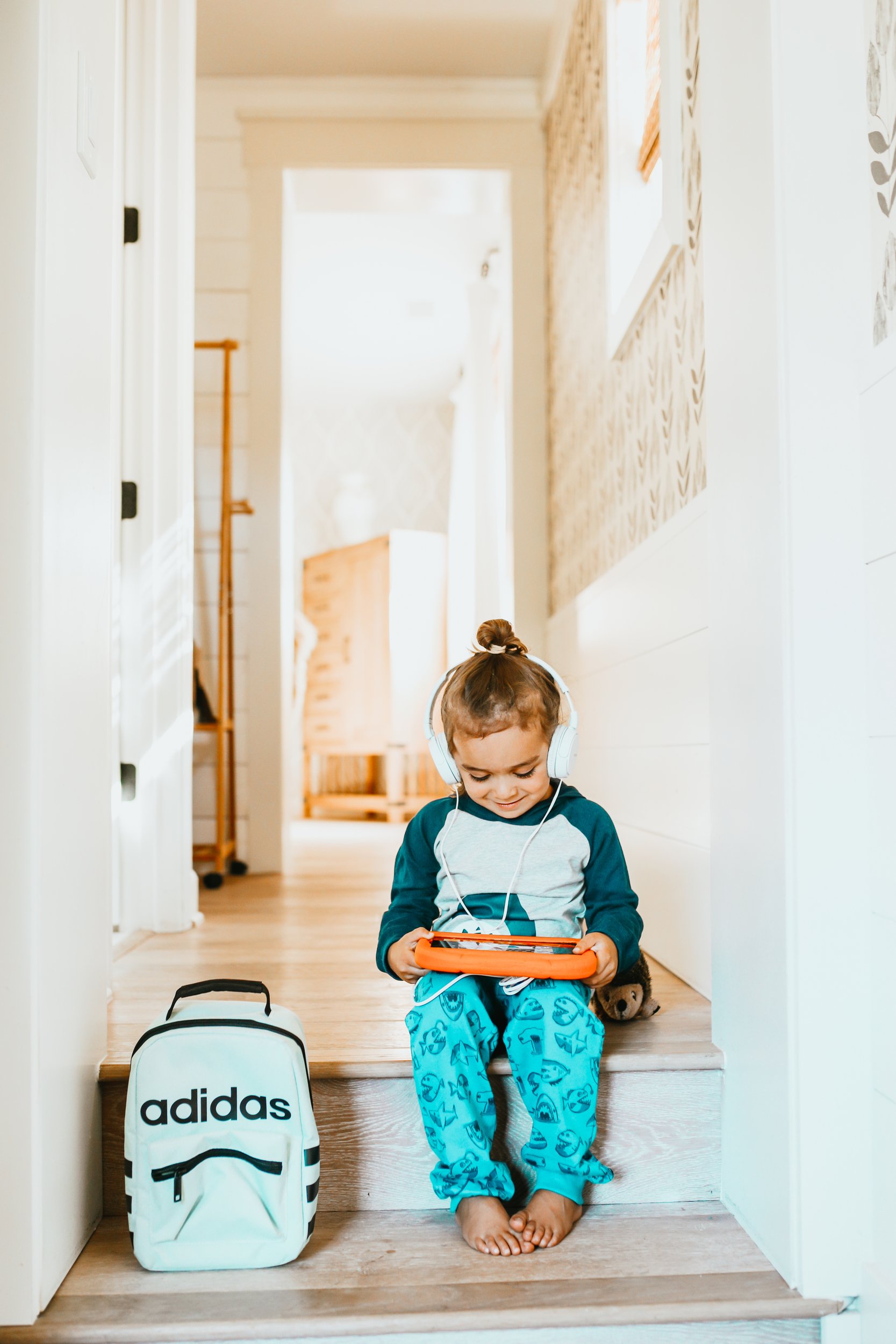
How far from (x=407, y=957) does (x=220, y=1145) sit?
0.30 metres

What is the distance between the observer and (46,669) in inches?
42.7

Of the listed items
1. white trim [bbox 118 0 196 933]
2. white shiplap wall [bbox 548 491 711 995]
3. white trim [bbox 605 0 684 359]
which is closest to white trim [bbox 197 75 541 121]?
white trim [bbox 118 0 196 933]

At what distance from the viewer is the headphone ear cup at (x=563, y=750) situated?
1.29 meters

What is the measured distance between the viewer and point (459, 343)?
5430mm

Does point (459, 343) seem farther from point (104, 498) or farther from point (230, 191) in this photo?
point (104, 498)

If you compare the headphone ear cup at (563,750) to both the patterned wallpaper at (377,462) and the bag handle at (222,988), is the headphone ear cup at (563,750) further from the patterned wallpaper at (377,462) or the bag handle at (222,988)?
the patterned wallpaper at (377,462)

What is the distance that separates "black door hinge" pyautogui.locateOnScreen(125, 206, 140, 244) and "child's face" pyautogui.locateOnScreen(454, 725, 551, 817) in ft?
5.32

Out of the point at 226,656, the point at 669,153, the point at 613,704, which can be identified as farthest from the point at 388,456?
the point at 669,153

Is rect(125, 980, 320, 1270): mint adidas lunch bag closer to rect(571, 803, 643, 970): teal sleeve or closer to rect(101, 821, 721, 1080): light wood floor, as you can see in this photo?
rect(101, 821, 721, 1080): light wood floor

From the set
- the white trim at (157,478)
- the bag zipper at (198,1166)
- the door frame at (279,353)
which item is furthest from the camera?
the door frame at (279,353)

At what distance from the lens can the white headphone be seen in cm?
129

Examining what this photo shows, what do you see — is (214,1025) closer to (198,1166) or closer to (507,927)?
(198,1166)

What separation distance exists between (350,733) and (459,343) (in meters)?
2.14

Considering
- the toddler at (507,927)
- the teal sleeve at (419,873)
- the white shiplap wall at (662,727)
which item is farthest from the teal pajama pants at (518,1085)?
the white shiplap wall at (662,727)
